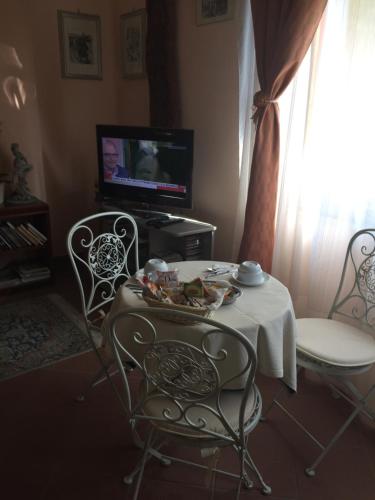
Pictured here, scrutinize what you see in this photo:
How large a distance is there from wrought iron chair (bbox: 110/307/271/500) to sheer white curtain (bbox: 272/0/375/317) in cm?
105

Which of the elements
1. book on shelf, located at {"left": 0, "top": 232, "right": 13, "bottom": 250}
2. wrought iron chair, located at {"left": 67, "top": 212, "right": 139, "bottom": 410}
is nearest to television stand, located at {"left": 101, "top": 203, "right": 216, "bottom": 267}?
wrought iron chair, located at {"left": 67, "top": 212, "right": 139, "bottom": 410}

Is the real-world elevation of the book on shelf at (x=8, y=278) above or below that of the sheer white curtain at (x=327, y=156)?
below

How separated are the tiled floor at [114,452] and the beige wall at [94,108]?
1370mm

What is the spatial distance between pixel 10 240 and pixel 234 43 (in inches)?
85.8

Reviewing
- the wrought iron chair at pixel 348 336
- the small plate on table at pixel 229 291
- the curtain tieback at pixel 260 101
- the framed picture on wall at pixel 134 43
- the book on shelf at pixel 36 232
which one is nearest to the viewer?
the small plate on table at pixel 229 291

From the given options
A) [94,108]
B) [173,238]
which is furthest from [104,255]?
[94,108]

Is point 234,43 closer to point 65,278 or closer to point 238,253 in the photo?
point 238,253

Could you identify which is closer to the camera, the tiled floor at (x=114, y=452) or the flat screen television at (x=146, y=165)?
the tiled floor at (x=114, y=452)

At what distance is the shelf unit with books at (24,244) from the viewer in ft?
10.4

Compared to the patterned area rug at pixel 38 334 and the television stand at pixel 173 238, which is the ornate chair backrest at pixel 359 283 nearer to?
the television stand at pixel 173 238

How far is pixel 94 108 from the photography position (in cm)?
A: 379

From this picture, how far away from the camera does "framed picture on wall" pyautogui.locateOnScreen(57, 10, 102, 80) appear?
3453 millimetres

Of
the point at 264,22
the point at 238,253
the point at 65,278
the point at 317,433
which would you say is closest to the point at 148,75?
the point at 264,22

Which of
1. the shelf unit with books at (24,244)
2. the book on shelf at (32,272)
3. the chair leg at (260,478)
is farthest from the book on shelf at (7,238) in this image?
the chair leg at (260,478)
